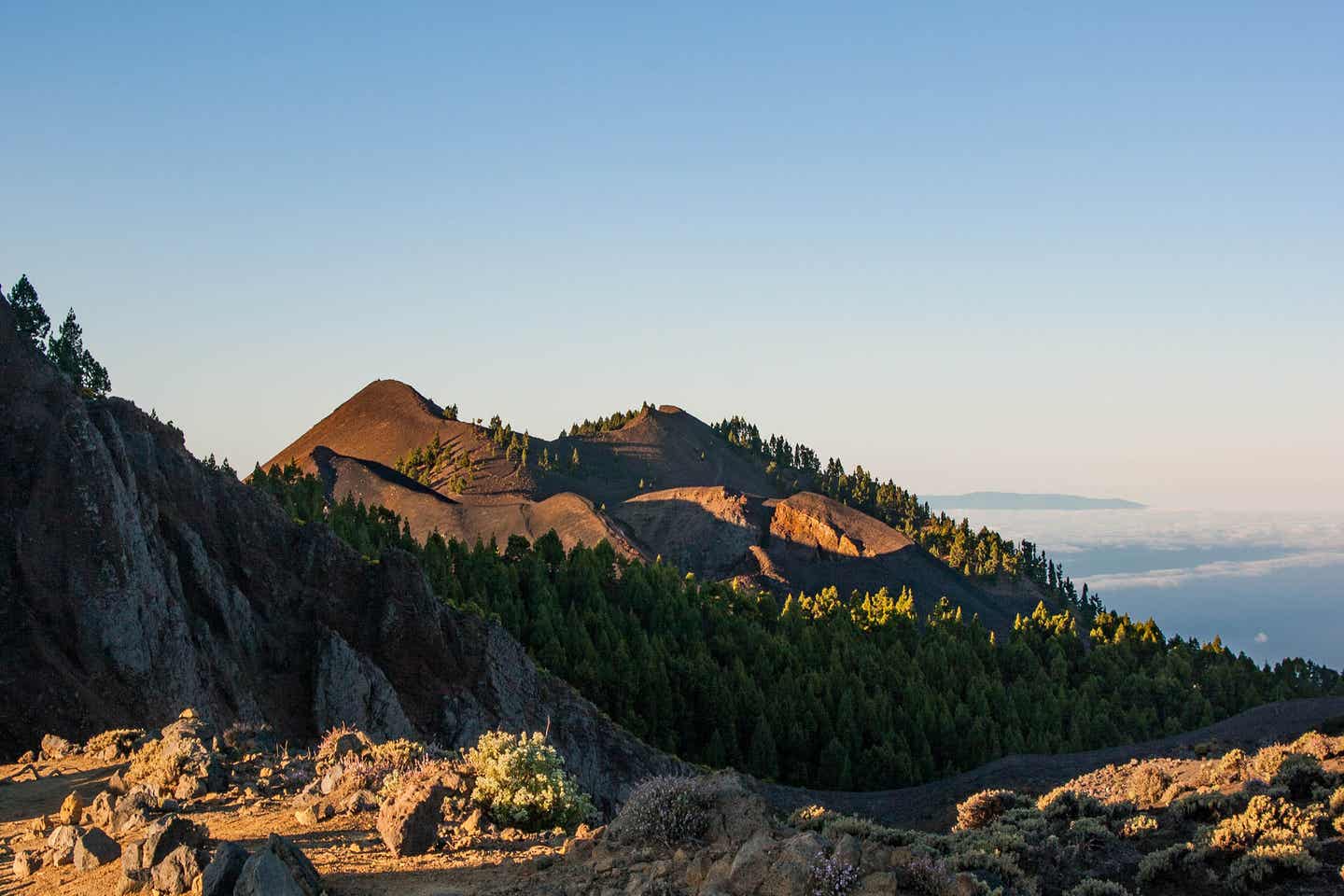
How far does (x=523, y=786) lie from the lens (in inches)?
623

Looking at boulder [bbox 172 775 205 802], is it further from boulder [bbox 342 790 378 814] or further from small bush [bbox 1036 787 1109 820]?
small bush [bbox 1036 787 1109 820]

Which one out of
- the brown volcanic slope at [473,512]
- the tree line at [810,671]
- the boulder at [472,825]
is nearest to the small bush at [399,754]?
the boulder at [472,825]

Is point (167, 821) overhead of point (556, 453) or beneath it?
beneath

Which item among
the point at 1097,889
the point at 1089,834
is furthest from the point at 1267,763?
the point at 1097,889

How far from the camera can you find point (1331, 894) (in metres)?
15.2

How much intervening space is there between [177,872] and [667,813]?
5.31 m

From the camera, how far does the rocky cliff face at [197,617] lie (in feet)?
108

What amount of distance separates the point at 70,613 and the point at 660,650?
5246cm

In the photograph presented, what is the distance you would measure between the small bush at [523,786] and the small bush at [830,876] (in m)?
5.60

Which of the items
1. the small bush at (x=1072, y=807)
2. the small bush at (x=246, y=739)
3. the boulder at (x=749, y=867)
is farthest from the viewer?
the small bush at (x=1072, y=807)

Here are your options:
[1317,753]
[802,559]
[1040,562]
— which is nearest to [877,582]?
[802,559]

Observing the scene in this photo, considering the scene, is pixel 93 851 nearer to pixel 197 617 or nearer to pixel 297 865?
pixel 297 865

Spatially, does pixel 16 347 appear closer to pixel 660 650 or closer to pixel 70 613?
pixel 70 613

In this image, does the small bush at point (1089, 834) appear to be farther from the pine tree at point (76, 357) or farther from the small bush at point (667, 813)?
the pine tree at point (76, 357)
